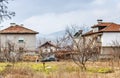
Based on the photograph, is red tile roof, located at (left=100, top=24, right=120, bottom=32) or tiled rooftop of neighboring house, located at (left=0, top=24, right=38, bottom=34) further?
tiled rooftop of neighboring house, located at (left=0, top=24, right=38, bottom=34)

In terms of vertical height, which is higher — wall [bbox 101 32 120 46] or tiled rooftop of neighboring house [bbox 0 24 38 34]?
tiled rooftop of neighboring house [bbox 0 24 38 34]

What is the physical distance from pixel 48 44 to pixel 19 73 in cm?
5252

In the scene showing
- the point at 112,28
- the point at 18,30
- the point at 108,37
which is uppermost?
the point at 18,30

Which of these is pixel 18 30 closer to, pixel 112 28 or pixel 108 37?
pixel 108 37

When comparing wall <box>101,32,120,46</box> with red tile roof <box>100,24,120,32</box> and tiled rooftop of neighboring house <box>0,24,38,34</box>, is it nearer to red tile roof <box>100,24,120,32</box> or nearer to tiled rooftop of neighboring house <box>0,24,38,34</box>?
red tile roof <box>100,24,120,32</box>

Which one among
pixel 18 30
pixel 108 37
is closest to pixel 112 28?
pixel 108 37

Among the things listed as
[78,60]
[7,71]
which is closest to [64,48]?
[78,60]

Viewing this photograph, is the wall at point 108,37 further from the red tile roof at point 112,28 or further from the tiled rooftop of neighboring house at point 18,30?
the tiled rooftop of neighboring house at point 18,30

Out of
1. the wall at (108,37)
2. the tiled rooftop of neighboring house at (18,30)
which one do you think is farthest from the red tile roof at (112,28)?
the tiled rooftop of neighboring house at (18,30)

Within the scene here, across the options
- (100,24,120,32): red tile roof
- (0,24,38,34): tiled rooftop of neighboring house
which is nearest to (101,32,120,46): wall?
(100,24,120,32): red tile roof

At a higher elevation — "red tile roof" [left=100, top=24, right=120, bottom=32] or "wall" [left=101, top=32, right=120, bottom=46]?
"red tile roof" [left=100, top=24, right=120, bottom=32]

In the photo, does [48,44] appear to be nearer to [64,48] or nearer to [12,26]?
[12,26]

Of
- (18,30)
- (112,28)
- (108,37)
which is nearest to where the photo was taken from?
(108,37)

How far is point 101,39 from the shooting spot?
64.1 metres
